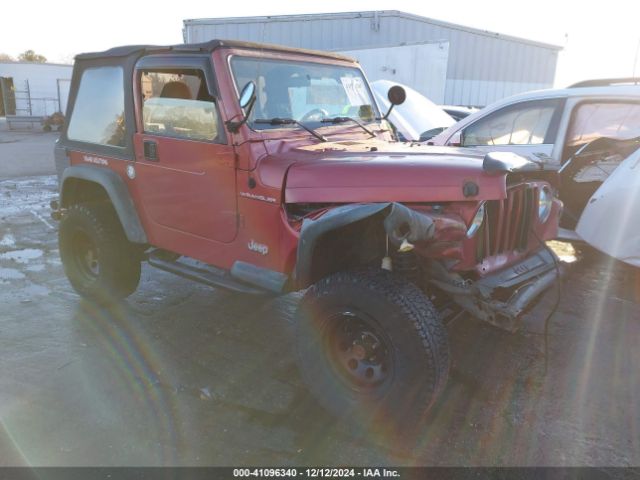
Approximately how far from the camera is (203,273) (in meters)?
3.39

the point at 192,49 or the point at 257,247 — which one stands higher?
the point at 192,49

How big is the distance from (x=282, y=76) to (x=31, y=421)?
2.55 metres

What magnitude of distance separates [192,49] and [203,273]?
1.47 metres

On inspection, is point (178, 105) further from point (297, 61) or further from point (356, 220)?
point (356, 220)

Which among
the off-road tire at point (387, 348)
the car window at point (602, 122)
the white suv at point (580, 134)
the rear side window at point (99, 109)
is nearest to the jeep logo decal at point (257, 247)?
the off-road tire at point (387, 348)

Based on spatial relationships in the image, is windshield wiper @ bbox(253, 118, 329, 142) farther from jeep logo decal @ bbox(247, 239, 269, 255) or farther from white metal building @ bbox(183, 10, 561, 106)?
white metal building @ bbox(183, 10, 561, 106)

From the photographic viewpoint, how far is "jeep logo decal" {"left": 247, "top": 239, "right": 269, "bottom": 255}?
3002mm

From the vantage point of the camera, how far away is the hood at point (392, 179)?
8.17 feet

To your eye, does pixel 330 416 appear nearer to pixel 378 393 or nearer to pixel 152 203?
pixel 378 393

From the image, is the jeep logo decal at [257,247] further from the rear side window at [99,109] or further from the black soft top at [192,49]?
the rear side window at [99,109]

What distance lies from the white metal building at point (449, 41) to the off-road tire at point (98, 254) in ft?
43.3

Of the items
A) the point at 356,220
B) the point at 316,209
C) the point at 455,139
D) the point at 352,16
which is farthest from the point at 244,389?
the point at 352,16

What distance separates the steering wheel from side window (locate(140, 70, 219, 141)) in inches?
24.0

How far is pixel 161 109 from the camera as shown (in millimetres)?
3434
